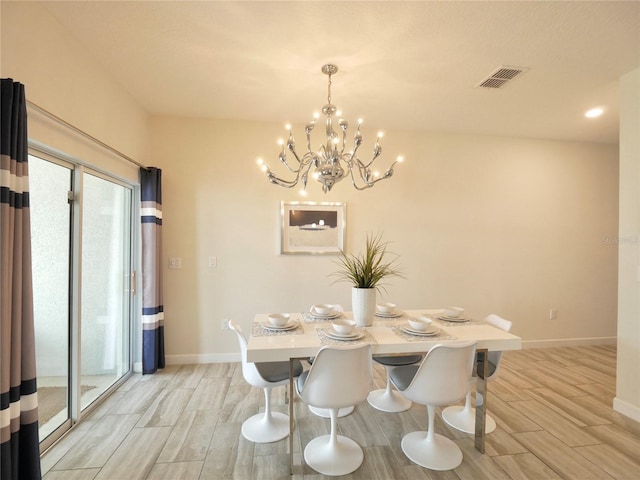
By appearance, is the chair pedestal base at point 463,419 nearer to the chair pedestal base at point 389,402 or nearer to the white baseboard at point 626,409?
the chair pedestal base at point 389,402

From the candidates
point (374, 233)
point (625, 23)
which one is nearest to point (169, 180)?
point (374, 233)

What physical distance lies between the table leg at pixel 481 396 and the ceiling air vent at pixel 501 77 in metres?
2.14

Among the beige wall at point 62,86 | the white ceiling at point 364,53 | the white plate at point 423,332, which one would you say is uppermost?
the white ceiling at point 364,53

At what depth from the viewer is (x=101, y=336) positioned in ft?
8.54

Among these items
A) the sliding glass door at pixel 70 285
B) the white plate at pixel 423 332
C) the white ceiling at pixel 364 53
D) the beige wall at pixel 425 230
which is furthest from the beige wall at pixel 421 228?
the white plate at pixel 423 332

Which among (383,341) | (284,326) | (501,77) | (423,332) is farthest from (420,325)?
(501,77)

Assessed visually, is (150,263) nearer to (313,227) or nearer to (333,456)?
(313,227)

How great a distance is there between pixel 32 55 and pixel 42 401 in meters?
2.16

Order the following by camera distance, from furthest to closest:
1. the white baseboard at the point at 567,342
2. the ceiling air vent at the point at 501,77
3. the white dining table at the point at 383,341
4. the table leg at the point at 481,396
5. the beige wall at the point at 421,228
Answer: the white baseboard at the point at 567,342 → the beige wall at the point at 421,228 → the ceiling air vent at the point at 501,77 → the table leg at the point at 481,396 → the white dining table at the point at 383,341

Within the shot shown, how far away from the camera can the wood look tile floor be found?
178 cm

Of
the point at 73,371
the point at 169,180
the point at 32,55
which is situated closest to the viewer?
the point at 32,55

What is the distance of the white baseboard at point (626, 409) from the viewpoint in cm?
233

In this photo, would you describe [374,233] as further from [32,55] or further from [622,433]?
[32,55]

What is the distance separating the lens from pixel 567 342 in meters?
3.95
